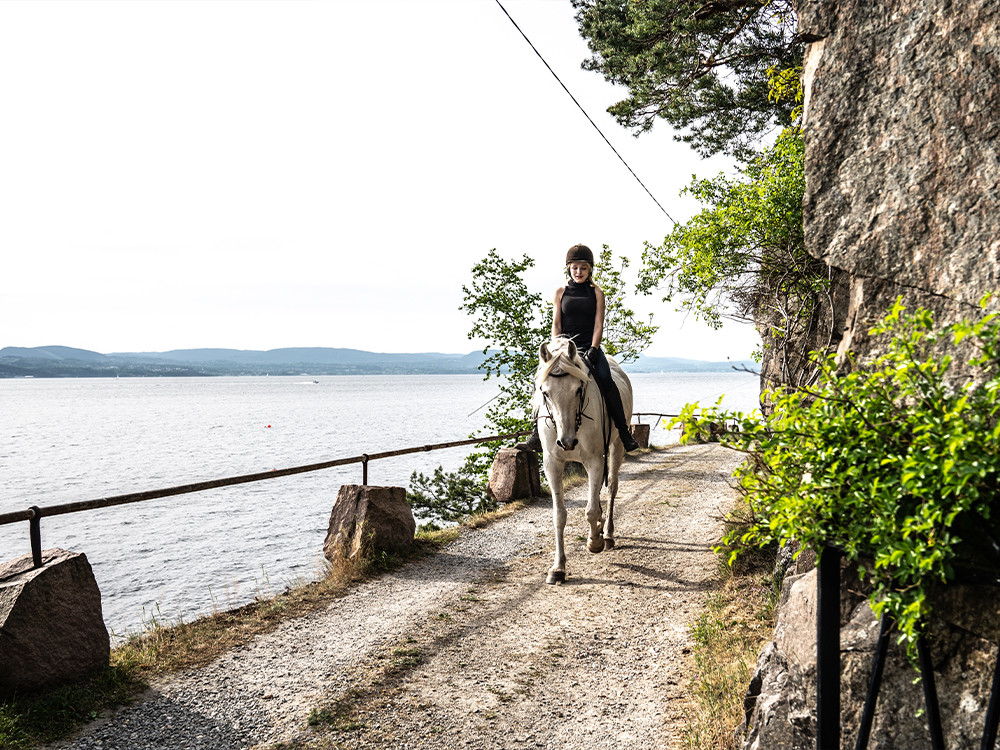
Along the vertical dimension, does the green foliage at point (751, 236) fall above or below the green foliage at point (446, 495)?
above

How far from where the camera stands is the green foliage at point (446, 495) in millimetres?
16344

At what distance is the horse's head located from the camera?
22.8ft

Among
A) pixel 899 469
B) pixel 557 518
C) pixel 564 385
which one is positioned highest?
pixel 564 385

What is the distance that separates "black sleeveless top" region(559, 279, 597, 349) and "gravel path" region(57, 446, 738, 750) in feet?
8.94

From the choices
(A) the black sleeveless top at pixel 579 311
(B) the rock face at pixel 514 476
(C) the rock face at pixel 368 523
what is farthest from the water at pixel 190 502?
(A) the black sleeveless top at pixel 579 311

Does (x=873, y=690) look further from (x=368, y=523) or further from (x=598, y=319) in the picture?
(x=368, y=523)

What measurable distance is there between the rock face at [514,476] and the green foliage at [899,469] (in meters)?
10.4

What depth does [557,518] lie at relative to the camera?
24.0ft

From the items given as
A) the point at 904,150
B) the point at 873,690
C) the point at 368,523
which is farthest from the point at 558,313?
the point at 873,690

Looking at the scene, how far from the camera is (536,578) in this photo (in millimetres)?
7453

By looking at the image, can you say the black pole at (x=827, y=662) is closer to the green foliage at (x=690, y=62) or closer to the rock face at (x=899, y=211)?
the rock face at (x=899, y=211)

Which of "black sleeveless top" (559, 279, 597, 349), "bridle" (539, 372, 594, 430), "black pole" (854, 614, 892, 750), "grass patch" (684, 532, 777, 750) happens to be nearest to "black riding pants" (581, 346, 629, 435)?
"black sleeveless top" (559, 279, 597, 349)

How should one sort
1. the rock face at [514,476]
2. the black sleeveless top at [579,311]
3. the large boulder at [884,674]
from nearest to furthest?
the large boulder at [884,674], the black sleeveless top at [579,311], the rock face at [514,476]

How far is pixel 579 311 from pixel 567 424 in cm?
160
